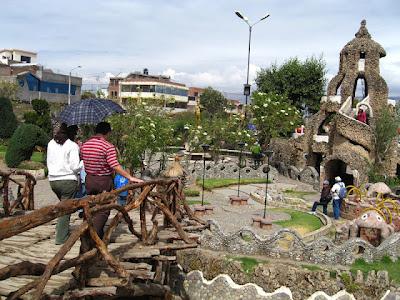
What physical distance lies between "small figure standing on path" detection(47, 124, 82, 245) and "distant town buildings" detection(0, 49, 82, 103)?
5247 centimetres

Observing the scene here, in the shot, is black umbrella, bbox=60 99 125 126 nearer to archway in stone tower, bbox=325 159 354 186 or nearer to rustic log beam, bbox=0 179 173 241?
rustic log beam, bbox=0 179 173 241

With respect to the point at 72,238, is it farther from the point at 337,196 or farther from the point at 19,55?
the point at 19,55

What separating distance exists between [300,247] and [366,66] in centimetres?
2634

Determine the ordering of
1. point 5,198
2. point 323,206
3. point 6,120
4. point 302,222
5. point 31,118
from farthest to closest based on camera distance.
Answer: point 6,120
point 31,118
point 323,206
point 302,222
point 5,198

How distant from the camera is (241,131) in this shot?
38.3 metres

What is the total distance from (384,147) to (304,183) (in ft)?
20.2

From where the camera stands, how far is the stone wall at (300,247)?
14.5m

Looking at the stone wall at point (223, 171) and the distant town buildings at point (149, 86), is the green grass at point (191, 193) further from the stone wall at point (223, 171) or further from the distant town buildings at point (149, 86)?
the distant town buildings at point (149, 86)

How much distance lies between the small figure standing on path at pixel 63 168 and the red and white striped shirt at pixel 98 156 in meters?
0.42

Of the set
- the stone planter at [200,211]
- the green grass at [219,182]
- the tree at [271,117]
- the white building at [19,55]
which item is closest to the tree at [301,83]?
the tree at [271,117]

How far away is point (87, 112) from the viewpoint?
8938mm

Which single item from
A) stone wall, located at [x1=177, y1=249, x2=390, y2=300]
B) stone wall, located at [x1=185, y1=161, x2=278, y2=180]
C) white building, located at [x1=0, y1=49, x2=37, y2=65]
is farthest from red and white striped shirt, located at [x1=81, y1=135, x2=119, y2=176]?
white building, located at [x1=0, y1=49, x2=37, y2=65]

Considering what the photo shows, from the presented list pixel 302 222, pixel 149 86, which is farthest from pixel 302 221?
pixel 149 86

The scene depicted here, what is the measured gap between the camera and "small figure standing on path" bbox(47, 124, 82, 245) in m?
7.65
